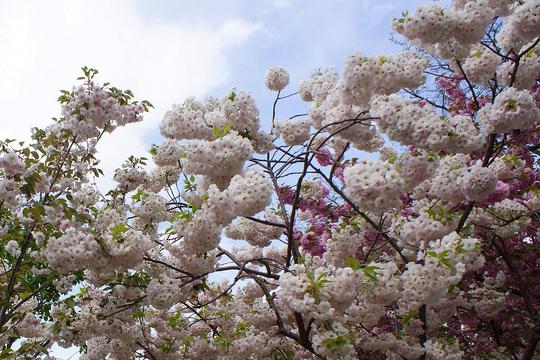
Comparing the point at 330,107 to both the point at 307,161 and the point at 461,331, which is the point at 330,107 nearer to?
the point at 307,161

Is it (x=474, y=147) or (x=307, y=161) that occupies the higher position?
(x=307, y=161)

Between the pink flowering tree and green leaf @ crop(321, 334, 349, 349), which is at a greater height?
the pink flowering tree

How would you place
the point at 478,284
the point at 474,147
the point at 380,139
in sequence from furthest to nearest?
the point at 478,284 < the point at 380,139 < the point at 474,147

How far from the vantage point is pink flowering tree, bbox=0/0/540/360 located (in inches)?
156

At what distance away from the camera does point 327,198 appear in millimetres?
7039

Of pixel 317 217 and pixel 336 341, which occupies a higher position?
pixel 317 217

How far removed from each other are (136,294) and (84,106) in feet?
6.22

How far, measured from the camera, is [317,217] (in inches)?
268

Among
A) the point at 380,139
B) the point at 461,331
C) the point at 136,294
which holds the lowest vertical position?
the point at 136,294

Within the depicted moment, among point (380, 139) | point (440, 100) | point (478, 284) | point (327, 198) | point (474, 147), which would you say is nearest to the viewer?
point (474, 147)

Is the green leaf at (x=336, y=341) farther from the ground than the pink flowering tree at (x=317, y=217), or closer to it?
closer to it

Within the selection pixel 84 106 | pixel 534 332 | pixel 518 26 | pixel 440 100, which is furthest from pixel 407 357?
pixel 440 100

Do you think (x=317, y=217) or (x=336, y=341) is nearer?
(x=336, y=341)

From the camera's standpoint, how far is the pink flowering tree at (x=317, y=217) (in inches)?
156
